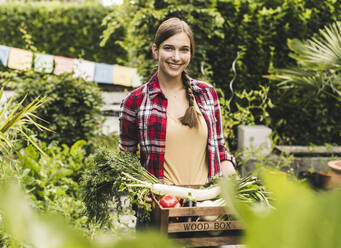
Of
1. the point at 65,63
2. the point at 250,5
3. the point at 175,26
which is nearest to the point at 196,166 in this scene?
the point at 175,26

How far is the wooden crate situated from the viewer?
1.55 metres

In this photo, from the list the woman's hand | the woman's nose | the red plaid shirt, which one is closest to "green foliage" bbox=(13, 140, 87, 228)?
the red plaid shirt

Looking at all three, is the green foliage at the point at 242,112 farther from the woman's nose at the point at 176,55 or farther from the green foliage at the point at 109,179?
the green foliage at the point at 109,179

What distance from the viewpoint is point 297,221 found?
131 millimetres

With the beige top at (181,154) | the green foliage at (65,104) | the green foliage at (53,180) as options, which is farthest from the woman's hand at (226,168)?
the green foliage at (65,104)

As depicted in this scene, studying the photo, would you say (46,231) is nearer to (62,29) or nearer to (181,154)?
(181,154)

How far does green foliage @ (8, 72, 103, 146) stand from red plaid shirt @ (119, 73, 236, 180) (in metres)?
2.15

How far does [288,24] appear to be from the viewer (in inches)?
193

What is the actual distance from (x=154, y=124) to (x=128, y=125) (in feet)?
0.65

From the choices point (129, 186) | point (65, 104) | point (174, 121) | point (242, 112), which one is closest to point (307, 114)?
point (242, 112)

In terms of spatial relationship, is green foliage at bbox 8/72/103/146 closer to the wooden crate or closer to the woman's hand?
the woman's hand

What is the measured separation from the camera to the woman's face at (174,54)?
7.02ft

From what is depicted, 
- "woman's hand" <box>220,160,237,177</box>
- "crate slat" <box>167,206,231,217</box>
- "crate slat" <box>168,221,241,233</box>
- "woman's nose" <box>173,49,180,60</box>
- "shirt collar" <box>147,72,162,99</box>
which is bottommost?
"crate slat" <box>168,221,241,233</box>

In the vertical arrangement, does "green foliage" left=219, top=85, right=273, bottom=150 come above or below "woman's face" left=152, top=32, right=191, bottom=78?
below
